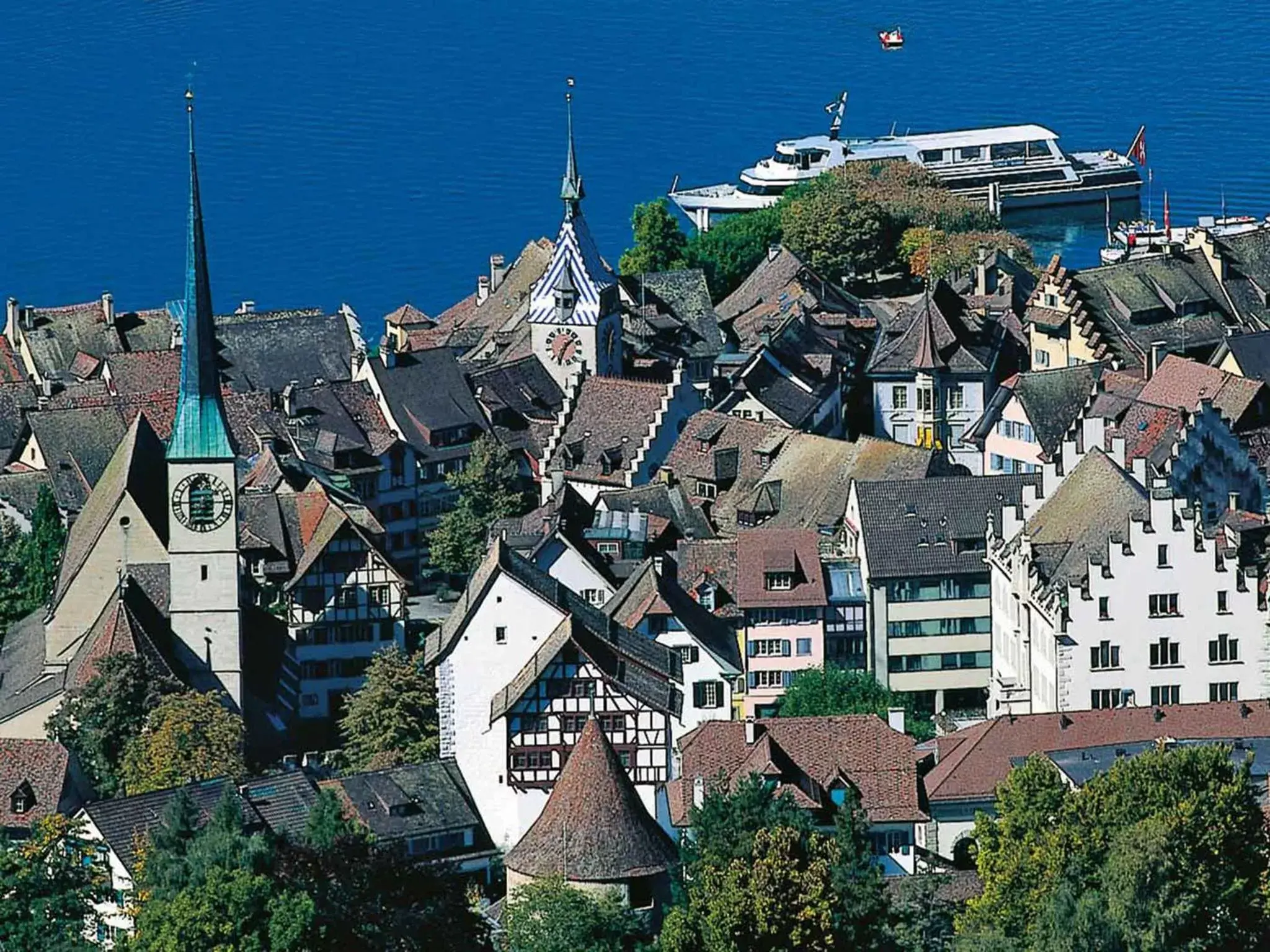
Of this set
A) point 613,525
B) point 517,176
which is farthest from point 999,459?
point 517,176

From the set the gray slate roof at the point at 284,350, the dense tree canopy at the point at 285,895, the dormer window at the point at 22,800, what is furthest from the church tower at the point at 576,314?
the dense tree canopy at the point at 285,895

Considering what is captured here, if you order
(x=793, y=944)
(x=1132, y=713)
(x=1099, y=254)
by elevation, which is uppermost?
(x=1099, y=254)

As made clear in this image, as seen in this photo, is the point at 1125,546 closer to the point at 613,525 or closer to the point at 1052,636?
the point at 1052,636

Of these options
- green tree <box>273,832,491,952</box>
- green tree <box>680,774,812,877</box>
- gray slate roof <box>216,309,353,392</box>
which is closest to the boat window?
gray slate roof <box>216,309,353,392</box>

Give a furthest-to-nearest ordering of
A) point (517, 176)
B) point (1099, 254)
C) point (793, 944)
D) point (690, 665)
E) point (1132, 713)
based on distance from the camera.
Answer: point (517, 176) < point (1099, 254) < point (690, 665) < point (1132, 713) < point (793, 944)

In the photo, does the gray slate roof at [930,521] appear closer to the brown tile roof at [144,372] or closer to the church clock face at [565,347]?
the church clock face at [565,347]

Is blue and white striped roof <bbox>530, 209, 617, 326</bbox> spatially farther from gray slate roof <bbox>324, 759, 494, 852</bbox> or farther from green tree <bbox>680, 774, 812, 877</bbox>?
green tree <bbox>680, 774, 812, 877</bbox>
